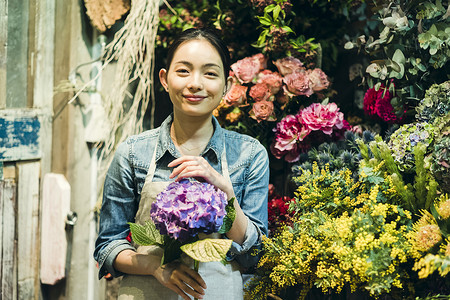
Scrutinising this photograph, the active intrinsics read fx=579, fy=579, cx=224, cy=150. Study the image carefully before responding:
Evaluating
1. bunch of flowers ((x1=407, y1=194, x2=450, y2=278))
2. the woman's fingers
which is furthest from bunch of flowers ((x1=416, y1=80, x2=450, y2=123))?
the woman's fingers

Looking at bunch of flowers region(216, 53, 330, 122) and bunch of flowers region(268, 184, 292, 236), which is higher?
bunch of flowers region(216, 53, 330, 122)

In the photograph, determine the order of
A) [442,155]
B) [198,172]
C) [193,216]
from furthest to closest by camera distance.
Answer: [442,155] < [198,172] < [193,216]

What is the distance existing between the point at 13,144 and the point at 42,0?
72cm

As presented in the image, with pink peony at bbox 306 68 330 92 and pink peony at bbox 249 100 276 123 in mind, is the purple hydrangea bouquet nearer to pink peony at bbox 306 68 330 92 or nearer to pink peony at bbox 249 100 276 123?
pink peony at bbox 249 100 276 123

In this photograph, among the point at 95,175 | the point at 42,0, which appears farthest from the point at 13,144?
the point at 42,0

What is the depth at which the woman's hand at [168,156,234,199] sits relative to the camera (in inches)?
68.6

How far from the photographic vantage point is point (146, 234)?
1.77 meters

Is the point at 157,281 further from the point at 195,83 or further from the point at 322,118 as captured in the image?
the point at 322,118

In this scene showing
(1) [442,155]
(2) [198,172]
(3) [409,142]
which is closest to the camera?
(2) [198,172]

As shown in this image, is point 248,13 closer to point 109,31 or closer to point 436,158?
point 109,31

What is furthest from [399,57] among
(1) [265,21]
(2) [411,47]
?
(1) [265,21]

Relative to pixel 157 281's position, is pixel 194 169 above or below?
above

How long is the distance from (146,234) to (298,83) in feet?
4.04

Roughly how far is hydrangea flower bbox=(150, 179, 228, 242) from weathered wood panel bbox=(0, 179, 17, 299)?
1.33 metres
